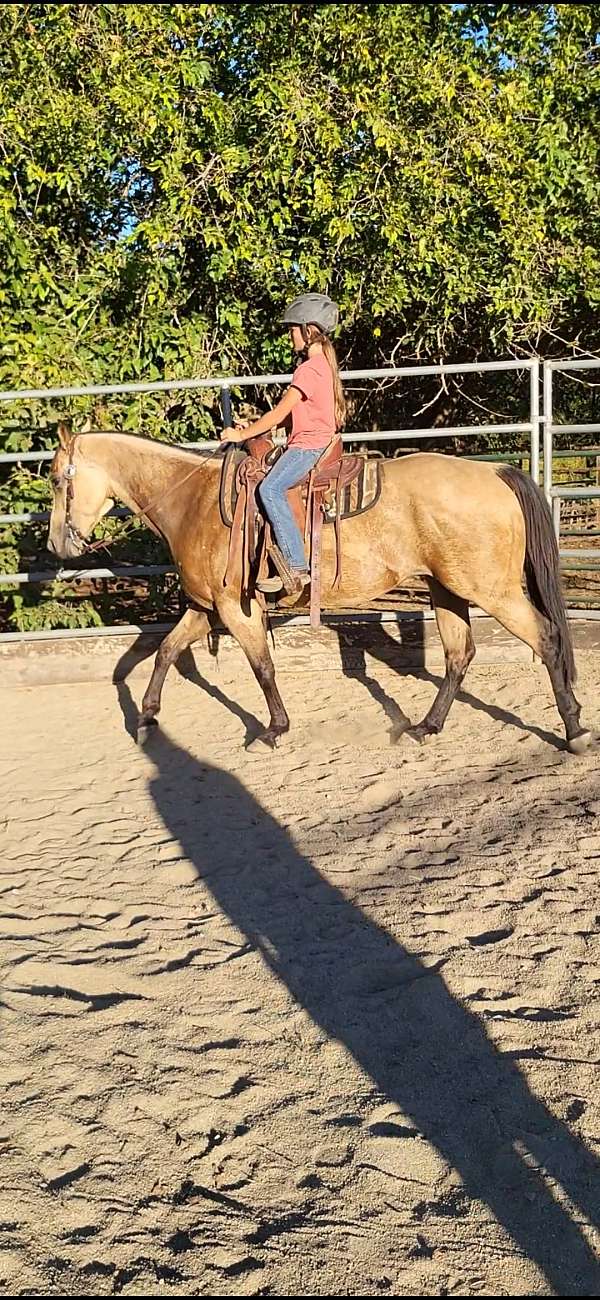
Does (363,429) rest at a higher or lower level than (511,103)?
lower

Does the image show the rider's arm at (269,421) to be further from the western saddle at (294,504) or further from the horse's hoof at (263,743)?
Answer: the horse's hoof at (263,743)

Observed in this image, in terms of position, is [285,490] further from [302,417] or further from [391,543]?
[391,543]

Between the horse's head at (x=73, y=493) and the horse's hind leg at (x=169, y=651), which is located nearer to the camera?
the horse's head at (x=73, y=493)

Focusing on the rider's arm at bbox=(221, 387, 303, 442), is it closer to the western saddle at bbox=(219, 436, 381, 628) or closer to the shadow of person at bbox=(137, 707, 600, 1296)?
the western saddle at bbox=(219, 436, 381, 628)

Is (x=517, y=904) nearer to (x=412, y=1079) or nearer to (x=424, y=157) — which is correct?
(x=412, y=1079)

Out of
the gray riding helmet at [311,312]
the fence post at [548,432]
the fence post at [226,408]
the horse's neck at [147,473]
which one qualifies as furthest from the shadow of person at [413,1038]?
the fence post at [226,408]

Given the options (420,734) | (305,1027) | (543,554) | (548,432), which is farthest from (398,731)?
(305,1027)

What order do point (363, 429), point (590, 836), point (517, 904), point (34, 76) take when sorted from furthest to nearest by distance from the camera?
point (363, 429)
point (34, 76)
point (590, 836)
point (517, 904)

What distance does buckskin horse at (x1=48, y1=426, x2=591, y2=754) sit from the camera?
521 cm

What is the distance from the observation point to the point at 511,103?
7.46m

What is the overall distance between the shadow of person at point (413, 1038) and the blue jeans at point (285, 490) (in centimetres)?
166

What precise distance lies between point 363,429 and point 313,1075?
918 cm

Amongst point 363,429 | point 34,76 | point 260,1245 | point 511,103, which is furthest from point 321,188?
point 260,1245

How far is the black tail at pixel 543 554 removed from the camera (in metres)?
5.19
